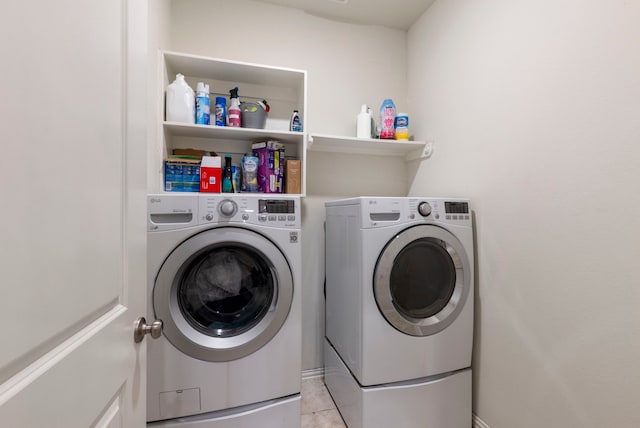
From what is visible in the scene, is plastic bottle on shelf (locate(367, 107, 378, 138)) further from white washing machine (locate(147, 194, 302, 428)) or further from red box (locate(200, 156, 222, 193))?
red box (locate(200, 156, 222, 193))

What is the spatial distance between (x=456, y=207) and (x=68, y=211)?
1485 millimetres

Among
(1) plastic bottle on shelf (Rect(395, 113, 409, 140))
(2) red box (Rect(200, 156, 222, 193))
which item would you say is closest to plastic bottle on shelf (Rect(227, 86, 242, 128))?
(2) red box (Rect(200, 156, 222, 193))

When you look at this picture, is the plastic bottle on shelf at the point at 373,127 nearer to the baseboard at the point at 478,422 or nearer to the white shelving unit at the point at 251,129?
the white shelving unit at the point at 251,129

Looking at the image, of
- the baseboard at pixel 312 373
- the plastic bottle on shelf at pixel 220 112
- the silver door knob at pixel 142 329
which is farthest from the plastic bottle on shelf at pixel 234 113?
the baseboard at pixel 312 373

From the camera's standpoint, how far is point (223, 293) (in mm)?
1295

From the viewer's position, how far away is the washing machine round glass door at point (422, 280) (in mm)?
1299

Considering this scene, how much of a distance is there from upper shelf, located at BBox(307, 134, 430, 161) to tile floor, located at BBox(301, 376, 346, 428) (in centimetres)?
160

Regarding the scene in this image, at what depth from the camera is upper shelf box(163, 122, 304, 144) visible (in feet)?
4.97

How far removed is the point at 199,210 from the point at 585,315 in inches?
61.2

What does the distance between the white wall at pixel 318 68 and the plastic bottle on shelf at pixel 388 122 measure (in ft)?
0.74

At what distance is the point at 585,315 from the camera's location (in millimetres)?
999

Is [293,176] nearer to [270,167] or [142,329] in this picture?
[270,167]

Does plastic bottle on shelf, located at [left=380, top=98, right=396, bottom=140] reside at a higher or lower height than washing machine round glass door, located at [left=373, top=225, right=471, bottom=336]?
higher

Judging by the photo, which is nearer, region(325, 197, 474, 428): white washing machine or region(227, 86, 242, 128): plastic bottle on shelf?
region(325, 197, 474, 428): white washing machine
